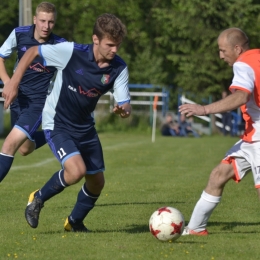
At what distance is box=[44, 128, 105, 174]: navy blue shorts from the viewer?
7.15 metres

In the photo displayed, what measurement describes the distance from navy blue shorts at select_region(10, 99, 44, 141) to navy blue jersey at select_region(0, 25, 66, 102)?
100 mm

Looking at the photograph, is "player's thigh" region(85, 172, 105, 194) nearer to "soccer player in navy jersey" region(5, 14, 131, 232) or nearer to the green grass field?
"soccer player in navy jersey" region(5, 14, 131, 232)

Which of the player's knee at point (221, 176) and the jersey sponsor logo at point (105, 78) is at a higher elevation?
the jersey sponsor logo at point (105, 78)

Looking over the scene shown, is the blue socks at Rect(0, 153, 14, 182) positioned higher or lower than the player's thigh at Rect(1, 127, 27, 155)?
lower

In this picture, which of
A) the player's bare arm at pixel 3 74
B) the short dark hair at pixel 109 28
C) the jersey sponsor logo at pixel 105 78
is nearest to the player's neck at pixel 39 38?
the player's bare arm at pixel 3 74

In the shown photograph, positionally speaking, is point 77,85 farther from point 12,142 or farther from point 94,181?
point 12,142

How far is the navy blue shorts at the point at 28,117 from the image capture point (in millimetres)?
8703

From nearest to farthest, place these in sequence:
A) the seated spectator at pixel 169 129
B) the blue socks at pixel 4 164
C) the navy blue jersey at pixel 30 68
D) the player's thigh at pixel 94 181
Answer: the player's thigh at pixel 94 181, the blue socks at pixel 4 164, the navy blue jersey at pixel 30 68, the seated spectator at pixel 169 129

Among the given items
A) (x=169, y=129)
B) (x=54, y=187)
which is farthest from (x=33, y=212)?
(x=169, y=129)

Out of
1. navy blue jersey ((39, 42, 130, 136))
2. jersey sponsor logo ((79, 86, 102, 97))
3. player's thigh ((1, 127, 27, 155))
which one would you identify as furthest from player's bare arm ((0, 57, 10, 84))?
jersey sponsor logo ((79, 86, 102, 97))

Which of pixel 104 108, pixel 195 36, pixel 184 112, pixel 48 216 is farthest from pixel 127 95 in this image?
pixel 195 36

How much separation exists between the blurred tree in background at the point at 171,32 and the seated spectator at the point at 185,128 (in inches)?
221

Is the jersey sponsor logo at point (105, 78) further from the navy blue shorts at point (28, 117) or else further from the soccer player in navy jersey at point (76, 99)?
the navy blue shorts at point (28, 117)

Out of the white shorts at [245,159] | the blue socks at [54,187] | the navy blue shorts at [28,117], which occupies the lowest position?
the navy blue shorts at [28,117]
